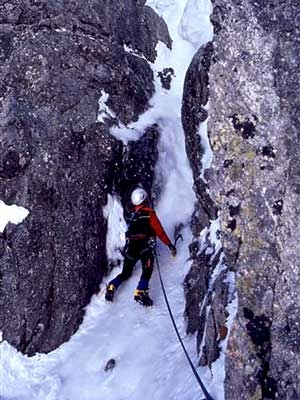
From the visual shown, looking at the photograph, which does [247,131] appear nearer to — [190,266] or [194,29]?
[190,266]

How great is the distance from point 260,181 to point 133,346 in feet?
18.9

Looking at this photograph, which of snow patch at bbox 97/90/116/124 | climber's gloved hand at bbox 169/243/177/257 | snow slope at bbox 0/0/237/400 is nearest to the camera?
snow slope at bbox 0/0/237/400

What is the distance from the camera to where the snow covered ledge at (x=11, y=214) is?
35.8ft

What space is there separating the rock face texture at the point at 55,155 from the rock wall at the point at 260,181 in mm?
6065

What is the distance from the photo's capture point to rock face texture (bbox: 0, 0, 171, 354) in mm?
10883

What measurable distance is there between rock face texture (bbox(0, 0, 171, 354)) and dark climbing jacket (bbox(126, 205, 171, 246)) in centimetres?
102

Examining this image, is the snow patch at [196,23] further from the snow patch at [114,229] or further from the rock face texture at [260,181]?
the rock face texture at [260,181]

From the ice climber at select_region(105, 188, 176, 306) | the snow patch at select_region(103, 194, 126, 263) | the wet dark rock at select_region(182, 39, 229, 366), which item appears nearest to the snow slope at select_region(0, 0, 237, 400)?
the snow patch at select_region(103, 194, 126, 263)

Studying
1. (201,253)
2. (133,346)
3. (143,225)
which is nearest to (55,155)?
(143,225)

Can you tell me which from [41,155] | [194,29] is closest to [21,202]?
[41,155]

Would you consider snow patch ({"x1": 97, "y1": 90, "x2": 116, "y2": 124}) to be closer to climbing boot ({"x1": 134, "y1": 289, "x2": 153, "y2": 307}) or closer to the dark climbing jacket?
the dark climbing jacket

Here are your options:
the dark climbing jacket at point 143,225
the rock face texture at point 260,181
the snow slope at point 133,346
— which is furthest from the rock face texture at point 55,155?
the rock face texture at point 260,181

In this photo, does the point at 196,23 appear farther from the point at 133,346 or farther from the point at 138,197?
the point at 133,346

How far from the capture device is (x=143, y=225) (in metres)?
11.4
